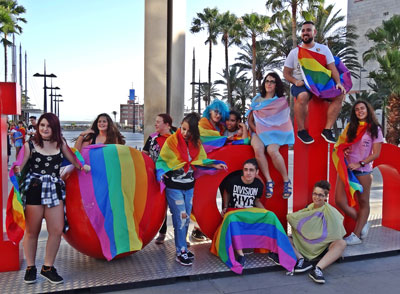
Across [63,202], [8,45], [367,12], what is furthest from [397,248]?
[367,12]

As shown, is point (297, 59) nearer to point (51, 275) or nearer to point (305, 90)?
point (305, 90)

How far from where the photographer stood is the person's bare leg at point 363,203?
217 inches

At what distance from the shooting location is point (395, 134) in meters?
21.5

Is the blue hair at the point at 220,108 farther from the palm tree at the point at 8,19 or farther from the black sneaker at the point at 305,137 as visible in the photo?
the palm tree at the point at 8,19

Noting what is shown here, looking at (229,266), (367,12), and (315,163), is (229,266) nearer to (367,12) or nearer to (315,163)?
(315,163)

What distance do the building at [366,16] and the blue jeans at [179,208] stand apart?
52043 mm

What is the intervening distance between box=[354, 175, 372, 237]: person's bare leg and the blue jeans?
8.71 feet

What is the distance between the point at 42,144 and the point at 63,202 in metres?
0.67

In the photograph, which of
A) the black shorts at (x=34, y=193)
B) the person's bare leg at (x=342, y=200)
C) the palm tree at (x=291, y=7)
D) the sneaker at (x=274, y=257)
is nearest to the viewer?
the black shorts at (x=34, y=193)

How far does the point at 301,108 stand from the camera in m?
5.42

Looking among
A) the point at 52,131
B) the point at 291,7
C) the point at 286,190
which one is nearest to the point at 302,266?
the point at 286,190

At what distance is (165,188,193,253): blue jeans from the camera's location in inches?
178

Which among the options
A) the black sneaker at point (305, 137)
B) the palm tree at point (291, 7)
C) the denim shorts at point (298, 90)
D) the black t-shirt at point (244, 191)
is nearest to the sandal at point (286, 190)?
the black t-shirt at point (244, 191)

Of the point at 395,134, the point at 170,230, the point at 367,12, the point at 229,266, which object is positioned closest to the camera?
the point at 229,266
